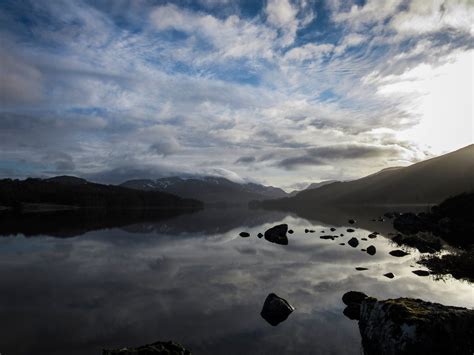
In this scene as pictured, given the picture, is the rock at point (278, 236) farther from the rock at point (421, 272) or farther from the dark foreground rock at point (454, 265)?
the rock at point (421, 272)

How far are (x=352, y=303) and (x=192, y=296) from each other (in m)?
11.5

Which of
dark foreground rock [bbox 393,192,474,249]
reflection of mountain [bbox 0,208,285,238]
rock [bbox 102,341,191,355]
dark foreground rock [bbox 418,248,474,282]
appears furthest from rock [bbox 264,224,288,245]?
rock [bbox 102,341,191,355]

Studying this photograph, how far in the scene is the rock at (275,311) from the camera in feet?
62.2

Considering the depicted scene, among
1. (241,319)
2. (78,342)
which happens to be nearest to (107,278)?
(78,342)

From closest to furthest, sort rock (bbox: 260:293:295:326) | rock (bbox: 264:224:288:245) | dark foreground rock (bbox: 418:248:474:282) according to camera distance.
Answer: rock (bbox: 260:293:295:326) → dark foreground rock (bbox: 418:248:474:282) → rock (bbox: 264:224:288:245)

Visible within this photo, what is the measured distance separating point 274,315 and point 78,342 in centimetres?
1087

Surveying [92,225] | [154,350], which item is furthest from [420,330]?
[92,225]

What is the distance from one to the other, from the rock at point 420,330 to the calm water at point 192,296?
6.90 ft

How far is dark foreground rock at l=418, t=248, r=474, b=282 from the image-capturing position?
94.5ft

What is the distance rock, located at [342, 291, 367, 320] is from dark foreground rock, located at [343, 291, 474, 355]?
491 cm

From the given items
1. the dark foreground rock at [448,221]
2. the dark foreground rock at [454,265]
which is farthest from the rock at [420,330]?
the dark foreground rock at [448,221]

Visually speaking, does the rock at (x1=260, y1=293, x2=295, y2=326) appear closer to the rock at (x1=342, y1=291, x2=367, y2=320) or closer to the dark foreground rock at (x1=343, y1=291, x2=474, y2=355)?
the rock at (x1=342, y1=291, x2=367, y2=320)

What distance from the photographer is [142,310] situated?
67.9 ft

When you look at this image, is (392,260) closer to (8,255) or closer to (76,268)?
(76,268)
